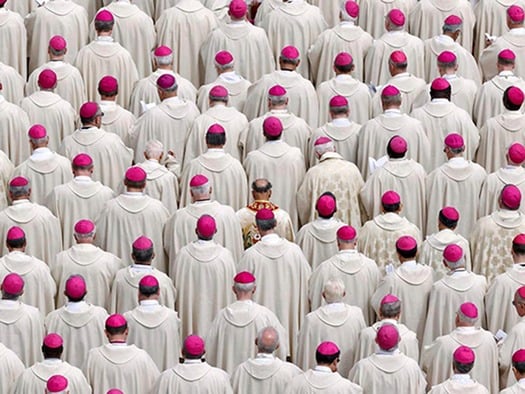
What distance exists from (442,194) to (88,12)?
5511mm

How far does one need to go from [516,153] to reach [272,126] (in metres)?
2.48

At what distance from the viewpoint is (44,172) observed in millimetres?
24094

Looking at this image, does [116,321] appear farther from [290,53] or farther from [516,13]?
[516,13]

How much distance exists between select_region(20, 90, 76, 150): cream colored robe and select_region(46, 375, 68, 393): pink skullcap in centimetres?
499

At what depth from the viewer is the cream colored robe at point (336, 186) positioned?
23859 mm

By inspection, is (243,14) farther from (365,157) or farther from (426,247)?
(426,247)

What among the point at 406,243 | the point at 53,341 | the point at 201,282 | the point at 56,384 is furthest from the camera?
the point at 201,282

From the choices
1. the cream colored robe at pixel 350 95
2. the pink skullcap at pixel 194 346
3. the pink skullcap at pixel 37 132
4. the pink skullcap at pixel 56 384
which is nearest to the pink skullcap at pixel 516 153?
Result: the cream colored robe at pixel 350 95

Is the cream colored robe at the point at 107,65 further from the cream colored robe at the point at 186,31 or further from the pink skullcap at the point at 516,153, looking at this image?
the pink skullcap at the point at 516,153

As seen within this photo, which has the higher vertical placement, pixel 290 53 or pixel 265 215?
pixel 290 53

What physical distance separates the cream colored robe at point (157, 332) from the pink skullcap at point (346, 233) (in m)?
1.75

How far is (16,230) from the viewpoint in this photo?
22516 mm

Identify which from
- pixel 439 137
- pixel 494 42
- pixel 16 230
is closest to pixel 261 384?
pixel 16 230

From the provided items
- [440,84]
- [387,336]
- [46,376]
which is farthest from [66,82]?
[387,336]
